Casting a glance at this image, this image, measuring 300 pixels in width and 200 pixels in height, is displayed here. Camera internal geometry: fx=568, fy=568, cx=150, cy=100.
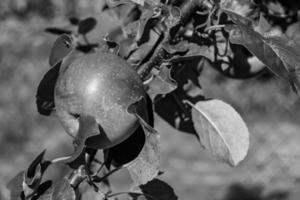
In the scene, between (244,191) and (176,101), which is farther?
(244,191)

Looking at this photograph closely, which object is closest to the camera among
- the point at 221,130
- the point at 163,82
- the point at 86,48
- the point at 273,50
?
the point at 273,50

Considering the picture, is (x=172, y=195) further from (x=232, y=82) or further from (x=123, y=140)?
(x=232, y=82)

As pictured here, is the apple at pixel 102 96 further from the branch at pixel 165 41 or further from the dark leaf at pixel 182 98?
the dark leaf at pixel 182 98

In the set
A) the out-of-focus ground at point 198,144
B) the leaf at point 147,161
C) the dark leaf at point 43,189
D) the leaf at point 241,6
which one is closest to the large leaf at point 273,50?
the leaf at point 241,6

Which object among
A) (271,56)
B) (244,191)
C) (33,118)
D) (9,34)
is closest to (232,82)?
(244,191)

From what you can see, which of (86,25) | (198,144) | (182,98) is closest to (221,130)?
(182,98)

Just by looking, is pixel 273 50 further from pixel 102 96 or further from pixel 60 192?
pixel 60 192
